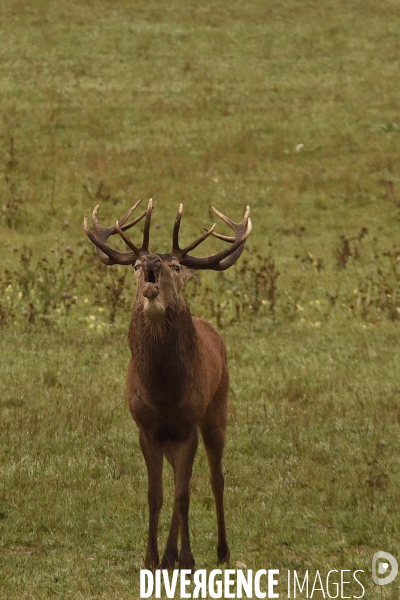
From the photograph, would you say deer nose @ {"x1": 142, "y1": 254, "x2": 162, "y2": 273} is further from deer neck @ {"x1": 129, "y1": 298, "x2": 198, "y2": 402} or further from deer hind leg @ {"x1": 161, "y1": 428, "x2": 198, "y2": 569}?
deer hind leg @ {"x1": 161, "y1": 428, "x2": 198, "y2": 569}

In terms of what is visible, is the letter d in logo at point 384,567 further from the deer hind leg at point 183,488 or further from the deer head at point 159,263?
the deer head at point 159,263

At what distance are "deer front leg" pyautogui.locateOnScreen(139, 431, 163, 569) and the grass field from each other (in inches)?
7.7

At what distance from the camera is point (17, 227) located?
2141 cm

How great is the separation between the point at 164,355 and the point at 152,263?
0.79m

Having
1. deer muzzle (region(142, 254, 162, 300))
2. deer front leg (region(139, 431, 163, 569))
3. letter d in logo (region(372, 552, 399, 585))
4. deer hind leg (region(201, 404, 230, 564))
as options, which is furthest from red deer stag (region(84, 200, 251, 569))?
letter d in logo (region(372, 552, 399, 585))

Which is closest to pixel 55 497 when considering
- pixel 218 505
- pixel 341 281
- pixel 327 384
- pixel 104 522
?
pixel 104 522

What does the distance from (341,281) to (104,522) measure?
10193mm

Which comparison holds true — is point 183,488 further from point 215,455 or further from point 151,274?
point 151,274

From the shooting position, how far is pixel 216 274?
1798cm

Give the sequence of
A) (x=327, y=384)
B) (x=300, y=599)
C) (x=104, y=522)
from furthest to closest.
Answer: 1. (x=327, y=384)
2. (x=104, y=522)
3. (x=300, y=599)

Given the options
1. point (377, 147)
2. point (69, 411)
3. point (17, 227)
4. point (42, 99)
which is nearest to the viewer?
point (69, 411)

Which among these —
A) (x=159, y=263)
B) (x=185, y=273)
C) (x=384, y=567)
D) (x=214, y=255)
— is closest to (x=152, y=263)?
(x=159, y=263)

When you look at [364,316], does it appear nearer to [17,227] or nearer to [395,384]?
[395,384]

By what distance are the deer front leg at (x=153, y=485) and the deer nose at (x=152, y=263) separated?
3.97 ft
